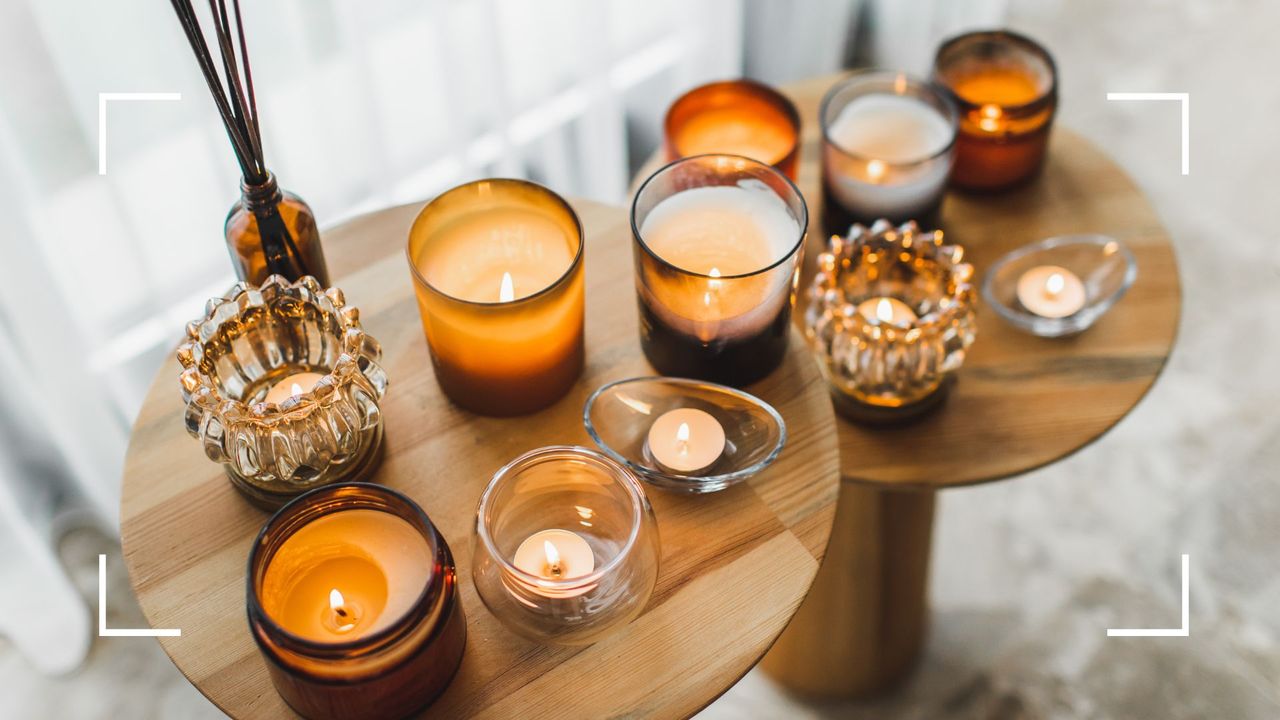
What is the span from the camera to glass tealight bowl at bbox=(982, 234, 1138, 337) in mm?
905

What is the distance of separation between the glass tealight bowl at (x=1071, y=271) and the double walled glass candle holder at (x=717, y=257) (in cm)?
25

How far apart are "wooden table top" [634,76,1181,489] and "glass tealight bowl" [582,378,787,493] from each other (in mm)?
137

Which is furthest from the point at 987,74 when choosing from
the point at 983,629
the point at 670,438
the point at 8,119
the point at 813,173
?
the point at 8,119

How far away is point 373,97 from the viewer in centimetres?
117

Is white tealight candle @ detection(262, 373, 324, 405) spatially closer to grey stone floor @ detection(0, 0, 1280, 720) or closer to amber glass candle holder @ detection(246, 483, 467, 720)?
amber glass candle holder @ detection(246, 483, 467, 720)

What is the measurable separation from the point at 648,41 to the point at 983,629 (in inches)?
32.8

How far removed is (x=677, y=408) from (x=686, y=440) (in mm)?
27

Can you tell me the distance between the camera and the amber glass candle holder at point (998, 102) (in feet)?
3.13

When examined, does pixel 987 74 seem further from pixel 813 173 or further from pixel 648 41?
pixel 648 41
